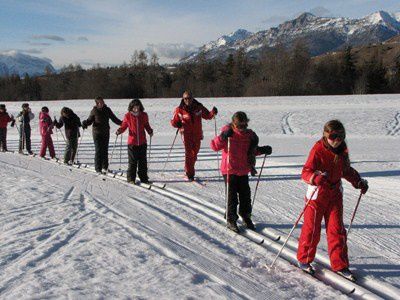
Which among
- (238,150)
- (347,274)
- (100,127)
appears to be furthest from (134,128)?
(347,274)

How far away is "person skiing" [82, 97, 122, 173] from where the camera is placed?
9.34 meters

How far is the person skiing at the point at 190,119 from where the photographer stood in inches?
315

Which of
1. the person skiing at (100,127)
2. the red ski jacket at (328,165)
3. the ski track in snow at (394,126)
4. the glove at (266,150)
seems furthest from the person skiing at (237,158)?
the ski track in snow at (394,126)

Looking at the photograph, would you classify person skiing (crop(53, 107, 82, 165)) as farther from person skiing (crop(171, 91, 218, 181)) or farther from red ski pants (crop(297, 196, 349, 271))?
red ski pants (crop(297, 196, 349, 271))

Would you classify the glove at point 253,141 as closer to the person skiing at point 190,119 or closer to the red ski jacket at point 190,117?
the person skiing at point 190,119

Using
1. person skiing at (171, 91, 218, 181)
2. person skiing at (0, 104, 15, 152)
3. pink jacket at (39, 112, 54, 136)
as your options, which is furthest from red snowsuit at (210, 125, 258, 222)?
person skiing at (0, 104, 15, 152)

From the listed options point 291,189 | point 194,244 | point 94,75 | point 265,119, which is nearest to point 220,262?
point 194,244

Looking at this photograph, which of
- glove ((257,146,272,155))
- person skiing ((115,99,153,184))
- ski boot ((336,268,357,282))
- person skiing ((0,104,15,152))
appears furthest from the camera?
person skiing ((0,104,15,152))

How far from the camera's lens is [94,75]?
6531 centimetres

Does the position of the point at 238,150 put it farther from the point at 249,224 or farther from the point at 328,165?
the point at 328,165

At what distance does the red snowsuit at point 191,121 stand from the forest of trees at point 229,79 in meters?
43.4

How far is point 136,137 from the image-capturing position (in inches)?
321

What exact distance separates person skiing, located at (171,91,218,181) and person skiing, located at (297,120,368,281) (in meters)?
4.12

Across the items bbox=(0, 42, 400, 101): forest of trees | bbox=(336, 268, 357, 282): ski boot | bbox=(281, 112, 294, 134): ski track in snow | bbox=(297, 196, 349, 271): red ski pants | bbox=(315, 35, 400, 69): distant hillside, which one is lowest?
bbox=(336, 268, 357, 282): ski boot
